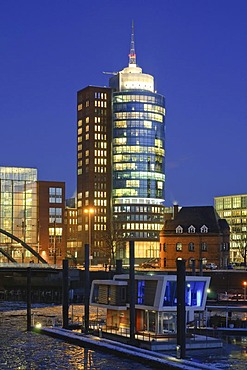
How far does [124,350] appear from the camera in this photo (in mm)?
59062

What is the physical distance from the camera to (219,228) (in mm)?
167500

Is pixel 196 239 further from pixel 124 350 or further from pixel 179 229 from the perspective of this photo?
pixel 124 350

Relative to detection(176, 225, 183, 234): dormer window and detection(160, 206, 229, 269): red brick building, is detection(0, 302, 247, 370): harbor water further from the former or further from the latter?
detection(176, 225, 183, 234): dormer window

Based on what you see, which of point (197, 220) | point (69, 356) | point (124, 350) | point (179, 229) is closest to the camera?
point (124, 350)

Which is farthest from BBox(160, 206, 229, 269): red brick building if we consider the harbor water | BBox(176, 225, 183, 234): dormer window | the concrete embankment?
the harbor water

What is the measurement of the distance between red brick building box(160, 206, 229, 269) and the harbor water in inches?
3695

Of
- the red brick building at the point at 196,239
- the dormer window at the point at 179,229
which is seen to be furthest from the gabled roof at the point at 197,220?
the dormer window at the point at 179,229

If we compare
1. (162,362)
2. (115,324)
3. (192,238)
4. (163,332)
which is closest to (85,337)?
(115,324)

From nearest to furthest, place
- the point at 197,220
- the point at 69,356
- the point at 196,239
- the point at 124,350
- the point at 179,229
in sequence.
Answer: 1. the point at 124,350
2. the point at 69,356
3. the point at 196,239
4. the point at 179,229
5. the point at 197,220

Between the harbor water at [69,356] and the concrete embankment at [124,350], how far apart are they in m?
0.55

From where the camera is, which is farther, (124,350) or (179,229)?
(179,229)

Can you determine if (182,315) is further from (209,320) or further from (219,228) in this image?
(219,228)

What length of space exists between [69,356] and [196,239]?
10844 centimetres

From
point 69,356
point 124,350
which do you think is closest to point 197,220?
point 69,356
